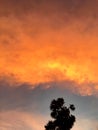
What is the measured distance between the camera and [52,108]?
89.6 meters

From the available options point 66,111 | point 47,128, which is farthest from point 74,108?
point 47,128

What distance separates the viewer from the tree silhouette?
88500 millimetres

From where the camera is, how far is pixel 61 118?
8856 cm

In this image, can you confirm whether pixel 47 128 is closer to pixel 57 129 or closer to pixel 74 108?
pixel 57 129

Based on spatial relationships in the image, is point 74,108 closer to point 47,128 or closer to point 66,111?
point 66,111

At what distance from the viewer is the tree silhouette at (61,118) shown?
8850cm

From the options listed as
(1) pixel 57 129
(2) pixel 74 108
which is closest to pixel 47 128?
(1) pixel 57 129

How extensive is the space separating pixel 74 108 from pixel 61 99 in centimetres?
373

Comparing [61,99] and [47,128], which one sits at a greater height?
[61,99]

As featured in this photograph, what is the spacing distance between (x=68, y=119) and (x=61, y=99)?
5047 mm

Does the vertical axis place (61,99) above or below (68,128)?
above

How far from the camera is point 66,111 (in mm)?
89188

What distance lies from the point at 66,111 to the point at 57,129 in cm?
470

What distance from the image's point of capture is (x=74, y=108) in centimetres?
8975
